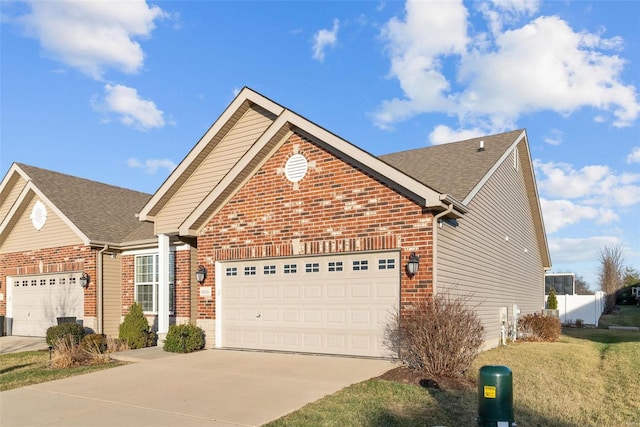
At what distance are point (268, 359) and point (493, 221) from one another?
8166 millimetres

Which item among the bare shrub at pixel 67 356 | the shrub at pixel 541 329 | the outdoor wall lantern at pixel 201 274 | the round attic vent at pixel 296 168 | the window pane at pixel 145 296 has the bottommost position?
the shrub at pixel 541 329

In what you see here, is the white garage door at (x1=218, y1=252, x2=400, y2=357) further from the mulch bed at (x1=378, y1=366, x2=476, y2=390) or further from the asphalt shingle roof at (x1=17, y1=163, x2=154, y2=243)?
the asphalt shingle roof at (x1=17, y1=163, x2=154, y2=243)

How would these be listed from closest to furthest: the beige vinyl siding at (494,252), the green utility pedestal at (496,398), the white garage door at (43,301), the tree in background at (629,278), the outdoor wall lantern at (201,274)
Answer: the green utility pedestal at (496,398), the beige vinyl siding at (494,252), the outdoor wall lantern at (201,274), the white garage door at (43,301), the tree in background at (629,278)

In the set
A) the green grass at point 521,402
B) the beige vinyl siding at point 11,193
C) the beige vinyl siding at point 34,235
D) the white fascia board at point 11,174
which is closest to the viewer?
the green grass at point 521,402

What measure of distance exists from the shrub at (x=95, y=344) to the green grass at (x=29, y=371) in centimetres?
81

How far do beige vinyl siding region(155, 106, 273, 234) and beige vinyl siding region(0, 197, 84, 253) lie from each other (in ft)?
14.1

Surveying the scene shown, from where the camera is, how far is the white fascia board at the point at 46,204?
696 inches

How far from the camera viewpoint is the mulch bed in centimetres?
891

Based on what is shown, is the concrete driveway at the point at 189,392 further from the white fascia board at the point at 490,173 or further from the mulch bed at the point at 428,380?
the white fascia board at the point at 490,173

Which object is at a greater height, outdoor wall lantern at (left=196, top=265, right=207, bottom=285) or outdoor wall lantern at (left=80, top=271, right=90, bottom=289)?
outdoor wall lantern at (left=196, top=265, right=207, bottom=285)

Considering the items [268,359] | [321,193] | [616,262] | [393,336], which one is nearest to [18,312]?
[268,359]

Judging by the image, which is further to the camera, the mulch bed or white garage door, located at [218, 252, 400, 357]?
white garage door, located at [218, 252, 400, 357]

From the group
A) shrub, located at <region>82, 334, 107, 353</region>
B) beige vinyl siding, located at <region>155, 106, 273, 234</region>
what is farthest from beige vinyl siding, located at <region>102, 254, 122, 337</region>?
shrub, located at <region>82, 334, 107, 353</region>

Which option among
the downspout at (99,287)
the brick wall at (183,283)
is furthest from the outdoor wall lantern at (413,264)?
the downspout at (99,287)
